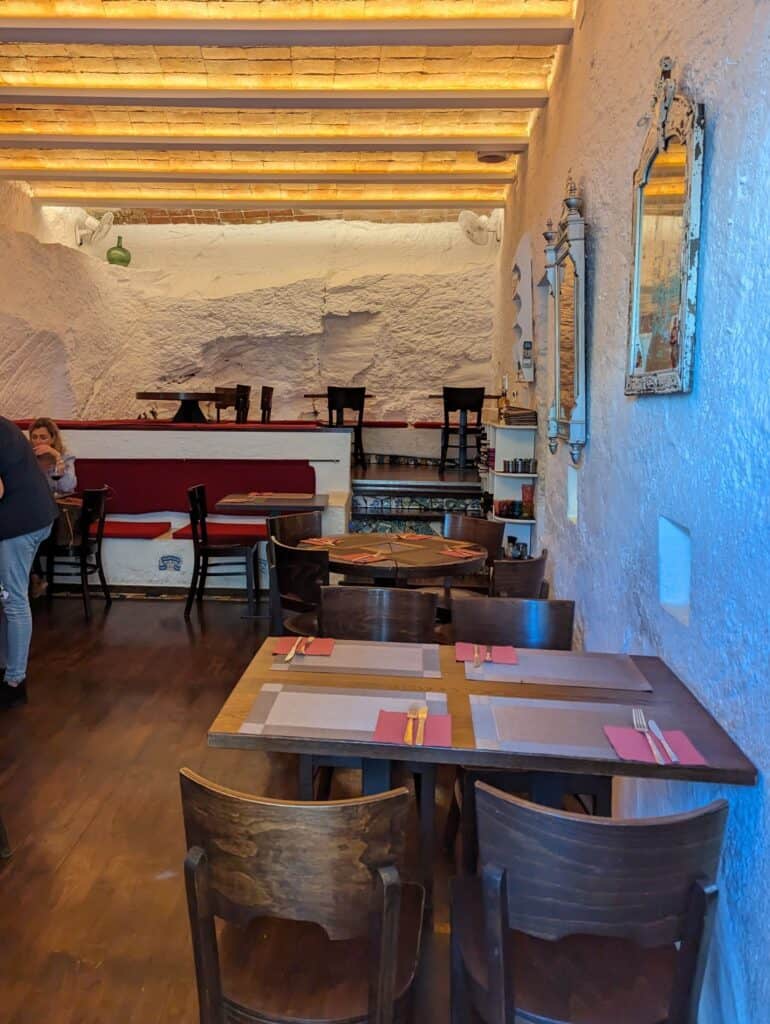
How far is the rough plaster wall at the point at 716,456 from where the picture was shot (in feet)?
4.52

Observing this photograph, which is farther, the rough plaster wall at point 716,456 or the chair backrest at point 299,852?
the rough plaster wall at point 716,456

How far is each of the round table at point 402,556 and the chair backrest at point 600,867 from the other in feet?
7.42

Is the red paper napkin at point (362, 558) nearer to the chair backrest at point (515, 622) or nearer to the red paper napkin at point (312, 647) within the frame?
the chair backrest at point (515, 622)

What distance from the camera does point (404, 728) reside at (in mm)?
1575

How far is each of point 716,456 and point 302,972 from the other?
4.46ft

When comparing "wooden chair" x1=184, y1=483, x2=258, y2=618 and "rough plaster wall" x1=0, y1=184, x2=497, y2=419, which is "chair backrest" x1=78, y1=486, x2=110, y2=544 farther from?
"rough plaster wall" x1=0, y1=184, x2=497, y2=419

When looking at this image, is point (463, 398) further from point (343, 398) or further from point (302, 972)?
point (302, 972)

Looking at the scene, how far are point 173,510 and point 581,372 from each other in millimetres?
3740

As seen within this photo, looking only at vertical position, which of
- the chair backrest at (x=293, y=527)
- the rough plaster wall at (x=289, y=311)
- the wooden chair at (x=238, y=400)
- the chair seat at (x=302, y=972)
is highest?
the rough plaster wall at (x=289, y=311)

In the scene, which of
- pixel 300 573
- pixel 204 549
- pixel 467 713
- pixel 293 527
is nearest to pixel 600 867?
pixel 467 713

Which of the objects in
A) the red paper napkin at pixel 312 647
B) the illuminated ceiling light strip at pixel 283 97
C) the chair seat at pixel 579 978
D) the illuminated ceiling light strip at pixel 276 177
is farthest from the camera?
the illuminated ceiling light strip at pixel 276 177

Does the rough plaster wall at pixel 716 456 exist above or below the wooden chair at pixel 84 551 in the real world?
above

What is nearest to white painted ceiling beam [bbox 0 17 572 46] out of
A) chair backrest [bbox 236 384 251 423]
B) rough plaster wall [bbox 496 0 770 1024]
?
rough plaster wall [bbox 496 0 770 1024]

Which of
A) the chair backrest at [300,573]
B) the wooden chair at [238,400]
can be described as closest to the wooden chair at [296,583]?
the chair backrest at [300,573]
